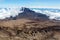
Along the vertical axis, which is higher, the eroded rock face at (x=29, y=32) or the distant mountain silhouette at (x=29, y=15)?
the distant mountain silhouette at (x=29, y=15)

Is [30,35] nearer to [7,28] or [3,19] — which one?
[7,28]

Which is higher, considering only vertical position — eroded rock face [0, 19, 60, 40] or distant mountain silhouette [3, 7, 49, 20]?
distant mountain silhouette [3, 7, 49, 20]

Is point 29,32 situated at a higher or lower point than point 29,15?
lower

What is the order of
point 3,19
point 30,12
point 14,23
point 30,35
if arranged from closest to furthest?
point 30,35 → point 14,23 → point 3,19 → point 30,12

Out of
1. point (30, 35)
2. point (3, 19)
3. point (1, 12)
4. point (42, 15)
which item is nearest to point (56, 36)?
point (30, 35)

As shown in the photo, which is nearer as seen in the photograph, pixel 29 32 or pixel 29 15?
pixel 29 32

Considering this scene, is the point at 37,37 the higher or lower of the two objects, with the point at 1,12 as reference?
lower

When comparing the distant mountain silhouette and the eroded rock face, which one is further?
the distant mountain silhouette

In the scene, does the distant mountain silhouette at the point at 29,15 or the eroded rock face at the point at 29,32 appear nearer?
the eroded rock face at the point at 29,32

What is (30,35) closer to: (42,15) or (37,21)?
(37,21)

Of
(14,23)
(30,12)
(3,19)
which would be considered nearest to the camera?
(14,23)

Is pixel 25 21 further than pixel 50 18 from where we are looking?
No
